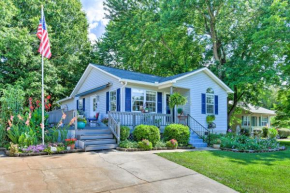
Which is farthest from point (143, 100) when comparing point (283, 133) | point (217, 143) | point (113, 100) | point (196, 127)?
point (283, 133)

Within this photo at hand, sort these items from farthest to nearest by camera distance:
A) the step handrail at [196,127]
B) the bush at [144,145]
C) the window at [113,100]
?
the step handrail at [196,127]
the window at [113,100]
the bush at [144,145]

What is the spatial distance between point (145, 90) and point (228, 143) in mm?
5418

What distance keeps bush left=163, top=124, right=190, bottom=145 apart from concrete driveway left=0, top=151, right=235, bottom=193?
3.41 meters

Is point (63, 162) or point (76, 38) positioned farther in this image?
point (76, 38)

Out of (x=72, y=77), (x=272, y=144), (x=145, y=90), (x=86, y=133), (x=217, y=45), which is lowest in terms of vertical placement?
(x=272, y=144)

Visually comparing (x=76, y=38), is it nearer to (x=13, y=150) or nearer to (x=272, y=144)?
(x=13, y=150)

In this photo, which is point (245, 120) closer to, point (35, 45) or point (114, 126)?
point (114, 126)

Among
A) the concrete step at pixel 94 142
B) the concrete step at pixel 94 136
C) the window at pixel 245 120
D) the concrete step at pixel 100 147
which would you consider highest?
the concrete step at pixel 94 136

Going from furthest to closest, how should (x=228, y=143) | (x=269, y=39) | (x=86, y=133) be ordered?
(x=269, y=39) < (x=228, y=143) < (x=86, y=133)

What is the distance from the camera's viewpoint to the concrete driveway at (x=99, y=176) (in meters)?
4.78

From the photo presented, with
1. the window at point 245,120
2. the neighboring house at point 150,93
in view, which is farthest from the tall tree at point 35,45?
the window at point 245,120

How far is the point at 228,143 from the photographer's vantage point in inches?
423

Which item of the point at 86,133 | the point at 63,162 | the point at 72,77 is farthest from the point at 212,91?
the point at 72,77

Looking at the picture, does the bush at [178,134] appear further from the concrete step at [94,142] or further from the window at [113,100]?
the window at [113,100]
